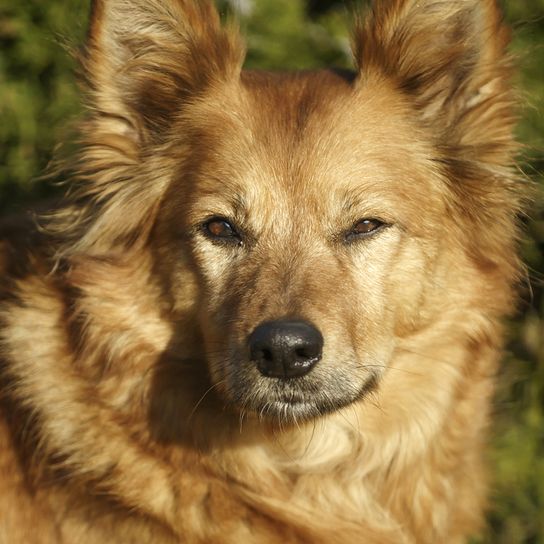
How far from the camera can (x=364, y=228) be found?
3602mm

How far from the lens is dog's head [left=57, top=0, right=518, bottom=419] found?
3.41m

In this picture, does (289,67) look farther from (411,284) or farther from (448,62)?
(411,284)

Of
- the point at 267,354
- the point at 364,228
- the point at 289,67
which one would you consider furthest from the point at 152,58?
the point at 289,67

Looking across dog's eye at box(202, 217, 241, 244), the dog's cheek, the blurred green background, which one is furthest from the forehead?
the blurred green background

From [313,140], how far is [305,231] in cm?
36

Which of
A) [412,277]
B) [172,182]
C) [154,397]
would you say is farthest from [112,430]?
[412,277]

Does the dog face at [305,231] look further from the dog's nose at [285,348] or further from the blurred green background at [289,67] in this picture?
the blurred green background at [289,67]

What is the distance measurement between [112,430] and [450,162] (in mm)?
1743

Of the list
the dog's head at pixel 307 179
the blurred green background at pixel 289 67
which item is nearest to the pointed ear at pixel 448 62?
the dog's head at pixel 307 179

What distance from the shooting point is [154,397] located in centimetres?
366

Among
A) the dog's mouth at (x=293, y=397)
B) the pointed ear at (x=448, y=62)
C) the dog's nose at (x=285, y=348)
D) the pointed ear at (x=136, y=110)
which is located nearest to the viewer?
the dog's nose at (x=285, y=348)

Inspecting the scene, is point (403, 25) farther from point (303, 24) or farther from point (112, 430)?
point (303, 24)

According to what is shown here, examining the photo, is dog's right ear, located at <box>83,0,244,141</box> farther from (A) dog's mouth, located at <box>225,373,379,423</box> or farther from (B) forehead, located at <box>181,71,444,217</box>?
(A) dog's mouth, located at <box>225,373,379,423</box>

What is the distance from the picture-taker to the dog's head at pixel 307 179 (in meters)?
3.41
